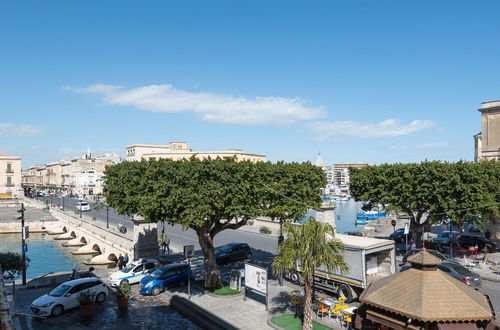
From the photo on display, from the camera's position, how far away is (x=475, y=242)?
103ft

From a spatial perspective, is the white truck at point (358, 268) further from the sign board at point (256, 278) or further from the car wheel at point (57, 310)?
the car wheel at point (57, 310)

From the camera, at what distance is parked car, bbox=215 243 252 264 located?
27.5 meters

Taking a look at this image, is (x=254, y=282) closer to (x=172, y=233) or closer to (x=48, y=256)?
(x=172, y=233)

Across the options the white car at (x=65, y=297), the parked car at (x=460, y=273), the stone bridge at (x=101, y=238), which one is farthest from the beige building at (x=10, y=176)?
the parked car at (x=460, y=273)

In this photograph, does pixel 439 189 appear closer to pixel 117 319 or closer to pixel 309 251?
pixel 309 251

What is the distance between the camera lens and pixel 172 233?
147 feet

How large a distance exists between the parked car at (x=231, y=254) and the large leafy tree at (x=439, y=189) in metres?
11.1

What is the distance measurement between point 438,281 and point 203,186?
13639 mm

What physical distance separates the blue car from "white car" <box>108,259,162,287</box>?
171cm

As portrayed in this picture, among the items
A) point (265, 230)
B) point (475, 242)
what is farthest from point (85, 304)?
point (475, 242)

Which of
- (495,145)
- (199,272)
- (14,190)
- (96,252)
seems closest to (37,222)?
(96,252)

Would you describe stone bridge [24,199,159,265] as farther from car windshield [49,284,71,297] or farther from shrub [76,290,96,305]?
shrub [76,290,96,305]

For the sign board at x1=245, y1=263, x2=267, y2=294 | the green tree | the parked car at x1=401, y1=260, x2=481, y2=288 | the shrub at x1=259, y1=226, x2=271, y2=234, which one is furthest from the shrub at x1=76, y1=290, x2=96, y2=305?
the shrub at x1=259, y1=226, x2=271, y2=234

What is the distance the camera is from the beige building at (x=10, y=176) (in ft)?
331
